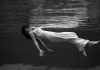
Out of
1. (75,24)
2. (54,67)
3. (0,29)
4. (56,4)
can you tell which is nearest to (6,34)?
(0,29)

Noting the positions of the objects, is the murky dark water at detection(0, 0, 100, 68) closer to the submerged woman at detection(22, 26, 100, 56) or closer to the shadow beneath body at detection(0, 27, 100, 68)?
the shadow beneath body at detection(0, 27, 100, 68)

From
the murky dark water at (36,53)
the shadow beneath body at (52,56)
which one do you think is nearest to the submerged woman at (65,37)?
the murky dark water at (36,53)

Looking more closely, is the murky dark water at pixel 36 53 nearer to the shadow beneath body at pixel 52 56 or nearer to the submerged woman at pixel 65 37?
the shadow beneath body at pixel 52 56

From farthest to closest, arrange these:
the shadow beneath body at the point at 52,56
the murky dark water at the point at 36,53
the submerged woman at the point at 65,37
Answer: the shadow beneath body at the point at 52,56, the murky dark water at the point at 36,53, the submerged woman at the point at 65,37

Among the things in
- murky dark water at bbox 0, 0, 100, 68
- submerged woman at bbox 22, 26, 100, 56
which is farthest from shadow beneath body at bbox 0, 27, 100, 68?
submerged woman at bbox 22, 26, 100, 56

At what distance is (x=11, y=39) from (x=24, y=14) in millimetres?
3345

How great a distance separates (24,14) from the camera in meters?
5.67

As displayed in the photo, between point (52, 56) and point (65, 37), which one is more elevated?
point (65, 37)

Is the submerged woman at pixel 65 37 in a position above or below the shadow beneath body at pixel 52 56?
above

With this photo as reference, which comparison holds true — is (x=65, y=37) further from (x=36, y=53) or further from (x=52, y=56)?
(x=36, y=53)

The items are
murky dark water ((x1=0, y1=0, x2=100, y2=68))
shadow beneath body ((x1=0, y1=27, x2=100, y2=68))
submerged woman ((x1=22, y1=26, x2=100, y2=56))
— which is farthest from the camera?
shadow beneath body ((x1=0, y1=27, x2=100, y2=68))

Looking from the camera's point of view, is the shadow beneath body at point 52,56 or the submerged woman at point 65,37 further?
the shadow beneath body at point 52,56

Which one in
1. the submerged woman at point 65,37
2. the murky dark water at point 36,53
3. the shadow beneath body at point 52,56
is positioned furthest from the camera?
the shadow beneath body at point 52,56

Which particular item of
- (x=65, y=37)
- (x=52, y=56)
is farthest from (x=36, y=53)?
(x=65, y=37)
